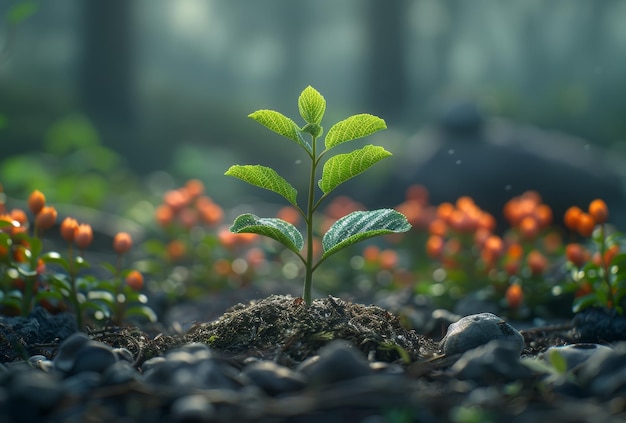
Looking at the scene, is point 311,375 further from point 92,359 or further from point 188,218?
point 188,218

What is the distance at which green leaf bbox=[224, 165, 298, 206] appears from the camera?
2869mm

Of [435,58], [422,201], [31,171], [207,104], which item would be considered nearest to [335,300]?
[422,201]

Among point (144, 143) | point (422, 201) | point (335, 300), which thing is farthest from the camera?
point (144, 143)

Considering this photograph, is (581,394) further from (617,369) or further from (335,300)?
(335,300)

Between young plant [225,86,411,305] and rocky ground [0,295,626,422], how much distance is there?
0.31 metres

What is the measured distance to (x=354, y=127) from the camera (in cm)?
289

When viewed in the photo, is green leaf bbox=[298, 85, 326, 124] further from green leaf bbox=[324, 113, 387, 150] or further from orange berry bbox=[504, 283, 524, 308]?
orange berry bbox=[504, 283, 524, 308]

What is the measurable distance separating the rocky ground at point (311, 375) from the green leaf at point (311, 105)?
0.77 meters

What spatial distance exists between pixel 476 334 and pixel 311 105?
1120 mm

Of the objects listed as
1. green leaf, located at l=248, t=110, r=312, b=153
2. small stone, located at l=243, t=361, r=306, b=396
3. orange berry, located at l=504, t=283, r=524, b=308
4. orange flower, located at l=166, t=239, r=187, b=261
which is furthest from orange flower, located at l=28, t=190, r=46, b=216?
orange berry, located at l=504, t=283, r=524, b=308

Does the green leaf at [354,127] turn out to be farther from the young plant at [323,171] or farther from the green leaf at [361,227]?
the green leaf at [361,227]

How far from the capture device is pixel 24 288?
396 centimetres

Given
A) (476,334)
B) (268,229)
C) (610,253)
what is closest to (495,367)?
(476,334)

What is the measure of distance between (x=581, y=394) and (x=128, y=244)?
263 centimetres
